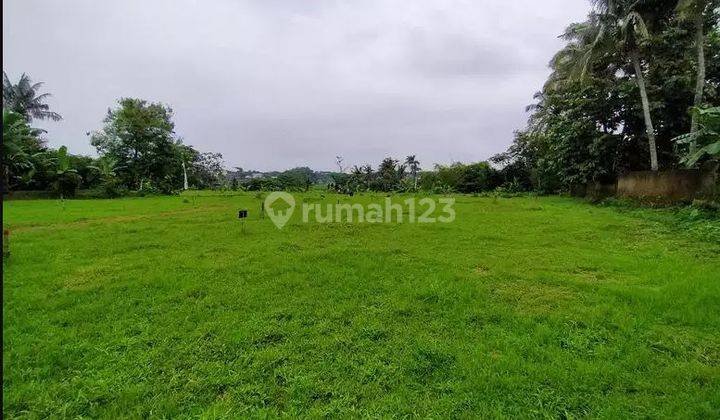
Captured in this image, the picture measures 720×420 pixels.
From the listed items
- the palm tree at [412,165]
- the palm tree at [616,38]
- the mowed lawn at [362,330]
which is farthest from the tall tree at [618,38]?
the palm tree at [412,165]

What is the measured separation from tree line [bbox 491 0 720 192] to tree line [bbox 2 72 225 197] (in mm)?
25414

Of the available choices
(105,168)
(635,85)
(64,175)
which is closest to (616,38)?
(635,85)

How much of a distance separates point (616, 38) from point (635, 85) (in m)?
1.85

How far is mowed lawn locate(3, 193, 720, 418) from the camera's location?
3217 millimetres

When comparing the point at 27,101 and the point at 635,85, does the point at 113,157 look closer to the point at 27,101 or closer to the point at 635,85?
the point at 27,101

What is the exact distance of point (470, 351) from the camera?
3.84 meters

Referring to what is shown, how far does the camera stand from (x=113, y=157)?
27.8 metres

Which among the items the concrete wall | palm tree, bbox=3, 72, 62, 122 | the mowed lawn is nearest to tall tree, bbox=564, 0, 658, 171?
the concrete wall

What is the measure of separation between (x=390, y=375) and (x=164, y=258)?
4.99 meters

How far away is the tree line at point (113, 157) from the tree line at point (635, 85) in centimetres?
2541

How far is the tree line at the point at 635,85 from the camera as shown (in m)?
12.4

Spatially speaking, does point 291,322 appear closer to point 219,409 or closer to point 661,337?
point 219,409

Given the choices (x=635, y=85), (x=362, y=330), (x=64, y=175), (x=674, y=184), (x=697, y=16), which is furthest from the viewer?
(x=64, y=175)

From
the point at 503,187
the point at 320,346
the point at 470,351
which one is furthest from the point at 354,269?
the point at 503,187
